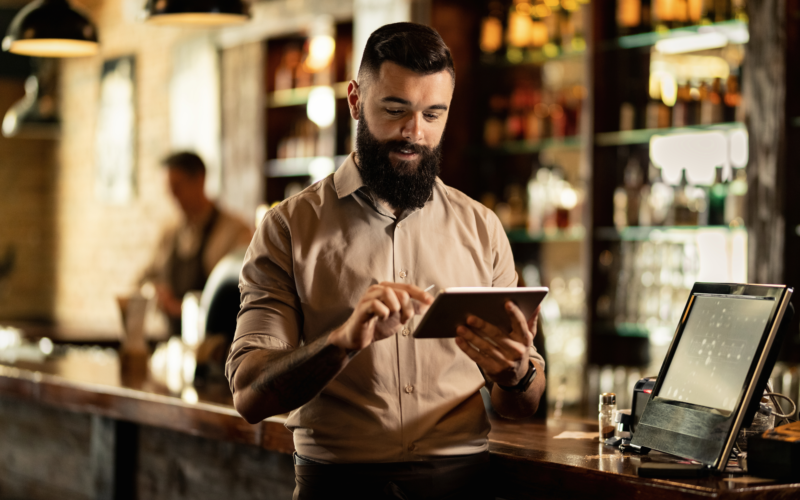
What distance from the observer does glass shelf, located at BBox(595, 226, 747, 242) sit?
4156 millimetres

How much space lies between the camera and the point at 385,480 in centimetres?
171

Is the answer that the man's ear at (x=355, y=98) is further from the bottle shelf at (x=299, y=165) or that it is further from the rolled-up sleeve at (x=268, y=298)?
the bottle shelf at (x=299, y=165)

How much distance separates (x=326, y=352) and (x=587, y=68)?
3.16 meters

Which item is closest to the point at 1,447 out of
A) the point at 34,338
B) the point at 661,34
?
the point at 34,338

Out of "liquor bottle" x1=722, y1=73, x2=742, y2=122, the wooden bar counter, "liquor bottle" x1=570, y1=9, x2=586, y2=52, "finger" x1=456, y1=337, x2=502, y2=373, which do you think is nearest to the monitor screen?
the wooden bar counter

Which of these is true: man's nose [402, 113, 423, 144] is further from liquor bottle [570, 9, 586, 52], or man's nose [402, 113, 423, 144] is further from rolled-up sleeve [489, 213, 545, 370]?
liquor bottle [570, 9, 586, 52]

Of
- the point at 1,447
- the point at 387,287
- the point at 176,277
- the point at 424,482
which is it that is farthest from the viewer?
the point at 176,277

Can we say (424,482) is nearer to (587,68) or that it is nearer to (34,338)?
(587,68)

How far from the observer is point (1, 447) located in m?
4.04

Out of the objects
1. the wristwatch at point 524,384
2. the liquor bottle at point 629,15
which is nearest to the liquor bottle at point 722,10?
the liquor bottle at point 629,15

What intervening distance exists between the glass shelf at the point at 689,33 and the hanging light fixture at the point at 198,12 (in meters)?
1.77

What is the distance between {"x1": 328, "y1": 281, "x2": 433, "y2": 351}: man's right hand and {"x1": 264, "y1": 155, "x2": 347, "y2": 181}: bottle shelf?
423 cm

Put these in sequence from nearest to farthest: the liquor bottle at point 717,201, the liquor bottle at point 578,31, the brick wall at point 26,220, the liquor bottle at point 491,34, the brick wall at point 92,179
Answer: the liquor bottle at point 717,201 < the liquor bottle at point 578,31 < the liquor bottle at point 491,34 < the brick wall at point 92,179 < the brick wall at point 26,220

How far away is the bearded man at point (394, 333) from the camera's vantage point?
171 centimetres
